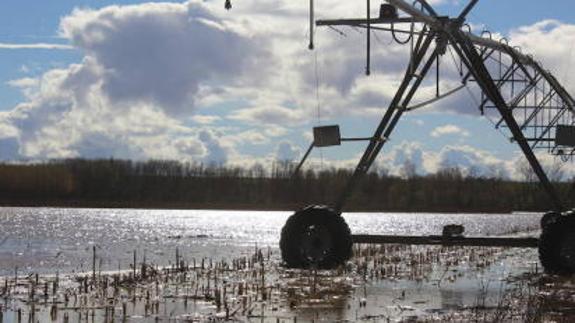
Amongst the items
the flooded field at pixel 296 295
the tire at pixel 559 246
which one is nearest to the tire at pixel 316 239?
the flooded field at pixel 296 295

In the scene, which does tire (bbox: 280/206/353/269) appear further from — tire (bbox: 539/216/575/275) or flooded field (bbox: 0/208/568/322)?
tire (bbox: 539/216/575/275)

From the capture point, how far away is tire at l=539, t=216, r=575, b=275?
23344mm

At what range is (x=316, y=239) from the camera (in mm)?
24141

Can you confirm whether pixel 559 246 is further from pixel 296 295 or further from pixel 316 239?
pixel 296 295

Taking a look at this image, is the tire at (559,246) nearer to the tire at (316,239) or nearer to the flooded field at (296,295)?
the flooded field at (296,295)

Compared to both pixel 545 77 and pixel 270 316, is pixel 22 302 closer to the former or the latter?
pixel 270 316

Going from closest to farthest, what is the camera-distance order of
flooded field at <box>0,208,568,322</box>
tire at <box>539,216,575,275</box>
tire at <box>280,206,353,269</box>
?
flooded field at <box>0,208,568,322</box> → tire at <box>539,216,575,275</box> → tire at <box>280,206,353,269</box>

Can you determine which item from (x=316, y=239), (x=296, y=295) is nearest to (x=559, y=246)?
(x=316, y=239)

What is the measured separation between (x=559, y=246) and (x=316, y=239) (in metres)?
6.12

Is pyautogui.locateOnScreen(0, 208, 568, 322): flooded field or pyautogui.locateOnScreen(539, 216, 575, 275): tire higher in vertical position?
pyautogui.locateOnScreen(539, 216, 575, 275): tire

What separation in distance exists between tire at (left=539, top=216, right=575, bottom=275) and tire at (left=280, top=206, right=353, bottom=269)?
16.1ft

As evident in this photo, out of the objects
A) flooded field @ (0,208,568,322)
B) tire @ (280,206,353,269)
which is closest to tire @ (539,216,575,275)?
flooded field @ (0,208,568,322)

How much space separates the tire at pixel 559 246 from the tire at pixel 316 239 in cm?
492

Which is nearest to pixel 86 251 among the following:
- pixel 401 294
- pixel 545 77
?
pixel 545 77
